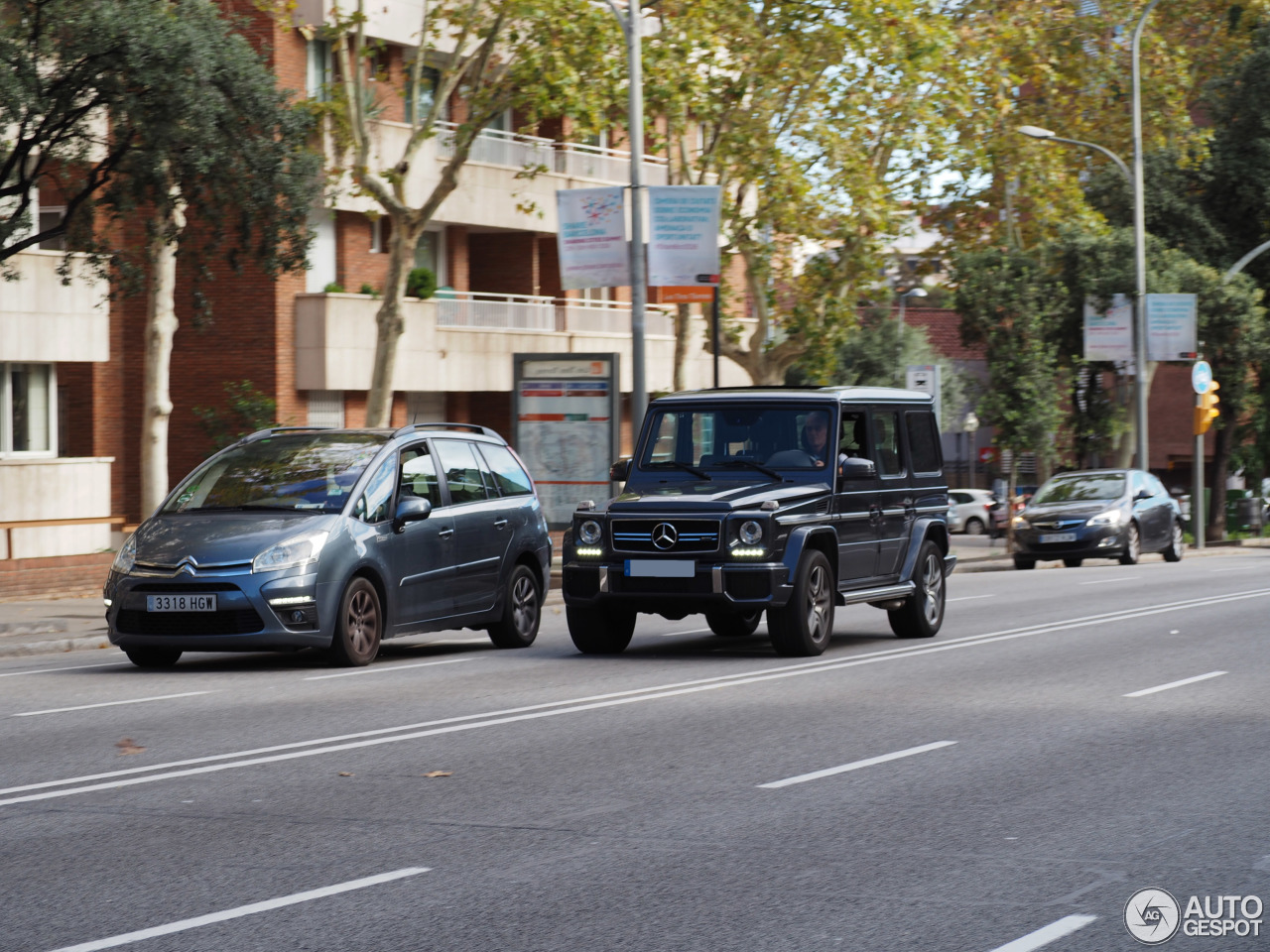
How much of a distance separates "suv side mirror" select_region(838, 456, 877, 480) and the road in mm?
1535

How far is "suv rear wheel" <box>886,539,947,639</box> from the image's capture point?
53.1 ft

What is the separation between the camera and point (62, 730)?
1016 cm

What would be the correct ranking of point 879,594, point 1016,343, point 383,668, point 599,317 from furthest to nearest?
point 599,317 < point 1016,343 < point 879,594 < point 383,668

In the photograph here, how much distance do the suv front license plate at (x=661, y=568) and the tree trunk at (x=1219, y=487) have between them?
121ft

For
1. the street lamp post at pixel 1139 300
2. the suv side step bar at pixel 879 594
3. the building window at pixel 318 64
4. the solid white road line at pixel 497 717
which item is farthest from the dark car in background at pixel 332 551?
the street lamp post at pixel 1139 300

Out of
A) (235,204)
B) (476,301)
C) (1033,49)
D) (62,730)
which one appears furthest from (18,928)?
(1033,49)

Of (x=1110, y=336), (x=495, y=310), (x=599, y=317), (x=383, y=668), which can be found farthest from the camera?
(x=599, y=317)

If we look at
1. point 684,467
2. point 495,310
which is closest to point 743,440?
point 684,467

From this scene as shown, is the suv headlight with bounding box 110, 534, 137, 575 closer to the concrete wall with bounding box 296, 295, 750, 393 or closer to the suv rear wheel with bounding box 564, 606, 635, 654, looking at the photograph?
the suv rear wheel with bounding box 564, 606, 635, 654

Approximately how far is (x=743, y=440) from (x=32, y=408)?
1612 centimetres

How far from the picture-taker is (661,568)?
13.7 metres

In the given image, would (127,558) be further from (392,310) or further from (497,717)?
(392,310)

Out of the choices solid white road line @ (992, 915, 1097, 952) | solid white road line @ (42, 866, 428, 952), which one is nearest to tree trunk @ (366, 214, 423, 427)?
solid white road line @ (42, 866, 428, 952)

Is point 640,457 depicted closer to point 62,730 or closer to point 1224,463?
point 62,730
